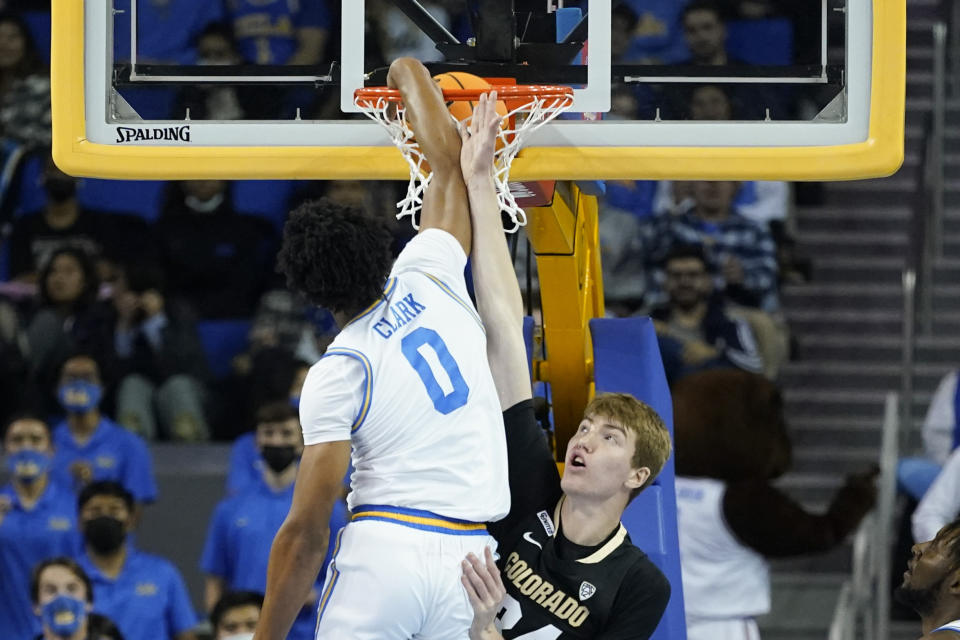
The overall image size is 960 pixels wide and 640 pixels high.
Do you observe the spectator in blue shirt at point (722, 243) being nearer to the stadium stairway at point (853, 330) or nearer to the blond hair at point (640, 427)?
the stadium stairway at point (853, 330)

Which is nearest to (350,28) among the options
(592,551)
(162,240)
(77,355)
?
(592,551)

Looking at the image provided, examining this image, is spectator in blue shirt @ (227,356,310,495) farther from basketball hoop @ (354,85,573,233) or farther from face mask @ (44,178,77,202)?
basketball hoop @ (354,85,573,233)

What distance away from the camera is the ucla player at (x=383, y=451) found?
389cm

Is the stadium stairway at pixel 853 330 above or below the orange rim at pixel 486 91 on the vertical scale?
below

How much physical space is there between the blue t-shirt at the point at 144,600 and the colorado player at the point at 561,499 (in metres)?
3.46

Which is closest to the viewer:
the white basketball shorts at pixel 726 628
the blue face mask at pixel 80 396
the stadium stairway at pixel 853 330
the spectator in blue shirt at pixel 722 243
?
the white basketball shorts at pixel 726 628

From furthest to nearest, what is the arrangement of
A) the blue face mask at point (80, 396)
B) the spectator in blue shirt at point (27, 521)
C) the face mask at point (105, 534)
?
the blue face mask at point (80, 396) < the spectator in blue shirt at point (27, 521) < the face mask at point (105, 534)

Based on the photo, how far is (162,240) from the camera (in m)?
9.84

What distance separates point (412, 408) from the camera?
397 centimetres

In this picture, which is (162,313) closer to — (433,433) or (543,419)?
(543,419)

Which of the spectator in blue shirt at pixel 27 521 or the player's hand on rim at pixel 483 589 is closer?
the player's hand on rim at pixel 483 589

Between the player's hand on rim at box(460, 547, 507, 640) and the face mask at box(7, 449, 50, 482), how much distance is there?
4.67m

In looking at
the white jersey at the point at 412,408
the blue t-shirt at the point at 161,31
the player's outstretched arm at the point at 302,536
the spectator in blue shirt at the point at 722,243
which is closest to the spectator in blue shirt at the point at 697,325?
the spectator in blue shirt at the point at 722,243

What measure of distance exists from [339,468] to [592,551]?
2.61ft
